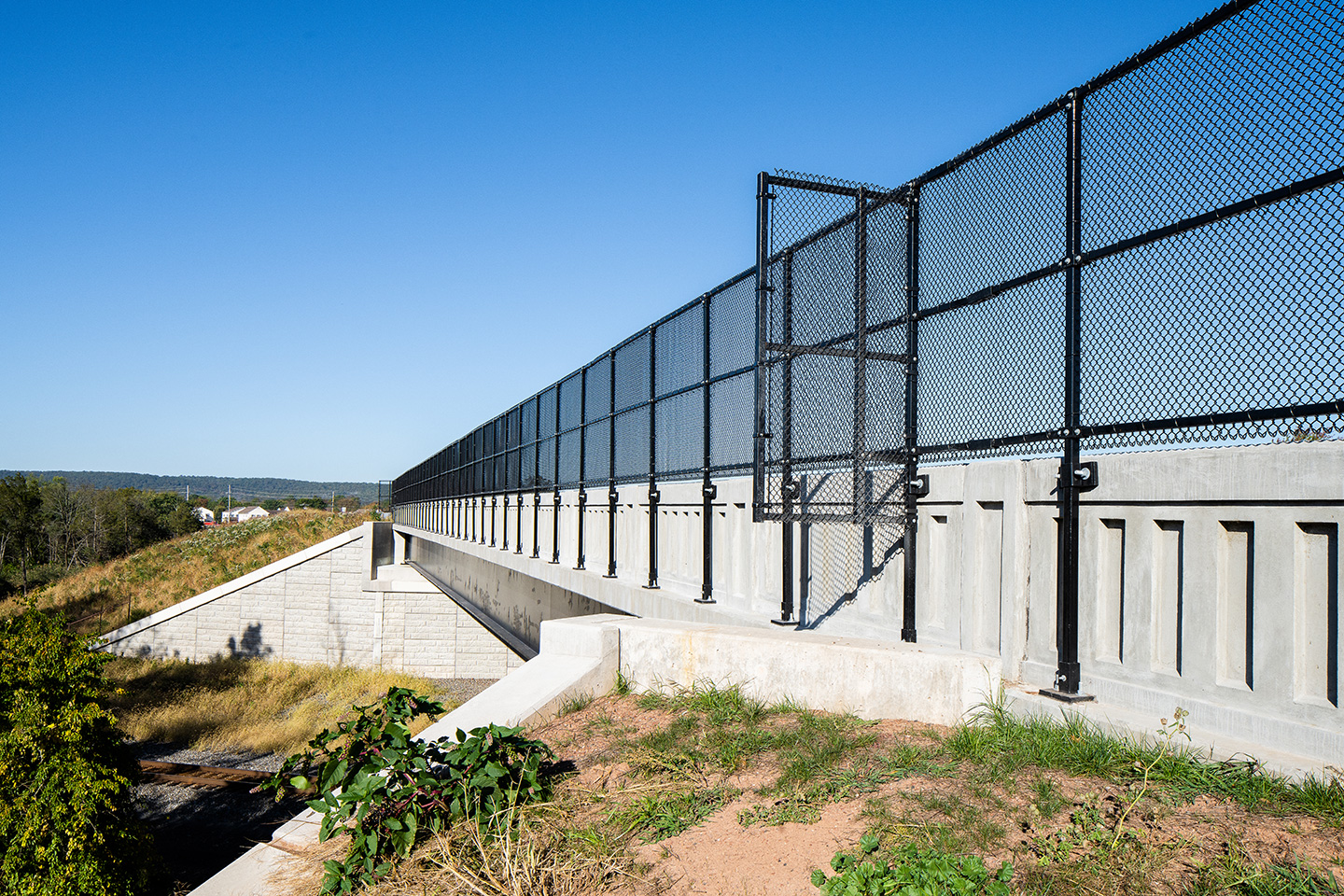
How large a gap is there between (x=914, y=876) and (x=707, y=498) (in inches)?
231

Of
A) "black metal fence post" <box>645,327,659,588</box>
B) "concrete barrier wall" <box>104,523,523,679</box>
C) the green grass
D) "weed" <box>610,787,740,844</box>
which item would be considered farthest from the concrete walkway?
"concrete barrier wall" <box>104,523,523,679</box>

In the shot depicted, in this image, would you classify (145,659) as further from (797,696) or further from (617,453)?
(797,696)

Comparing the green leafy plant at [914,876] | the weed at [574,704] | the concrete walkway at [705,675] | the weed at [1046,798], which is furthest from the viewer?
the weed at [574,704]

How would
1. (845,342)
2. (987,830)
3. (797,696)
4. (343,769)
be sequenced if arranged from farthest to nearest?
(845,342) < (797,696) < (343,769) < (987,830)

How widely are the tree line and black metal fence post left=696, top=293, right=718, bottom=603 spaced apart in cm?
7425

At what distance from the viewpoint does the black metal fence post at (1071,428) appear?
14.6ft

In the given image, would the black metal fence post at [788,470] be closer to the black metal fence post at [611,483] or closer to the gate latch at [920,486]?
the gate latch at [920,486]

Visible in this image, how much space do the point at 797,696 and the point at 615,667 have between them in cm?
151

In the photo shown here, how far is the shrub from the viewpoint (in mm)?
9484

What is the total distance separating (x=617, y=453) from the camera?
11.8 metres

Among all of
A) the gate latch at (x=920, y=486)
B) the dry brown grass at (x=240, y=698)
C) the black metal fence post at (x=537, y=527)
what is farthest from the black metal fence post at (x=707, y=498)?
the dry brown grass at (x=240, y=698)

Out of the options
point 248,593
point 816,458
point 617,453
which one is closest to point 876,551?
point 816,458

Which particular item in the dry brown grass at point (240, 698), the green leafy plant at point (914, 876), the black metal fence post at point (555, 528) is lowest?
the dry brown grass at point (240, 698)

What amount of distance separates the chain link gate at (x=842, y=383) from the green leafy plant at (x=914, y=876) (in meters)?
2.78
